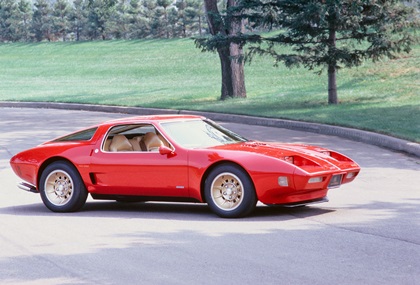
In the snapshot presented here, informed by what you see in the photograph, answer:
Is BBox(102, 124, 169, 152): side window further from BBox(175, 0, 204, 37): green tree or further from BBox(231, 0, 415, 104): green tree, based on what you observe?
BBox(175, 0, 204, 37): green tree

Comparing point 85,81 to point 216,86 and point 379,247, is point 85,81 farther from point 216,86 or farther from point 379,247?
point 379,247

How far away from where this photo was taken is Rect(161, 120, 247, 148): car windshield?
11.1 metres

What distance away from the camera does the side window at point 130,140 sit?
37.3 feet

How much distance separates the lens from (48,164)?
11.7 meters

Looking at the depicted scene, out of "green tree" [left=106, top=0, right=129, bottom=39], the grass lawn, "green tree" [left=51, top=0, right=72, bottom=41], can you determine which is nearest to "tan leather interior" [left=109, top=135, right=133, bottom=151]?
the grass lawn

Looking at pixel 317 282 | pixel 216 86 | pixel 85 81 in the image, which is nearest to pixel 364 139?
pixel 317 282

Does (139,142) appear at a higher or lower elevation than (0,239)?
higher

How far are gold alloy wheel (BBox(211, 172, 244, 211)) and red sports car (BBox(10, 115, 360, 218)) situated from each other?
1 cm

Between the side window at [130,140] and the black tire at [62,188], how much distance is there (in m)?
0.52

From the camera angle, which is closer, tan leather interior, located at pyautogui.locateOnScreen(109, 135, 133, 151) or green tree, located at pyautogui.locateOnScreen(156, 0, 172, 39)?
tan leather interior, located at pyautogui.locateOnScreen(109, 135, 133, 151)

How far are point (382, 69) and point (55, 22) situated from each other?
148ft

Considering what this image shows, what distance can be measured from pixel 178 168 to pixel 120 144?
1.03 m

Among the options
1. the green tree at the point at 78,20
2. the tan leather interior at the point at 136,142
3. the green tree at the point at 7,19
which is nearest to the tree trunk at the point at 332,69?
the tan leather interior at the point at 136,142

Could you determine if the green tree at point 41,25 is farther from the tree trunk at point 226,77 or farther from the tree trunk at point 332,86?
the tree trunk at point 332,86
